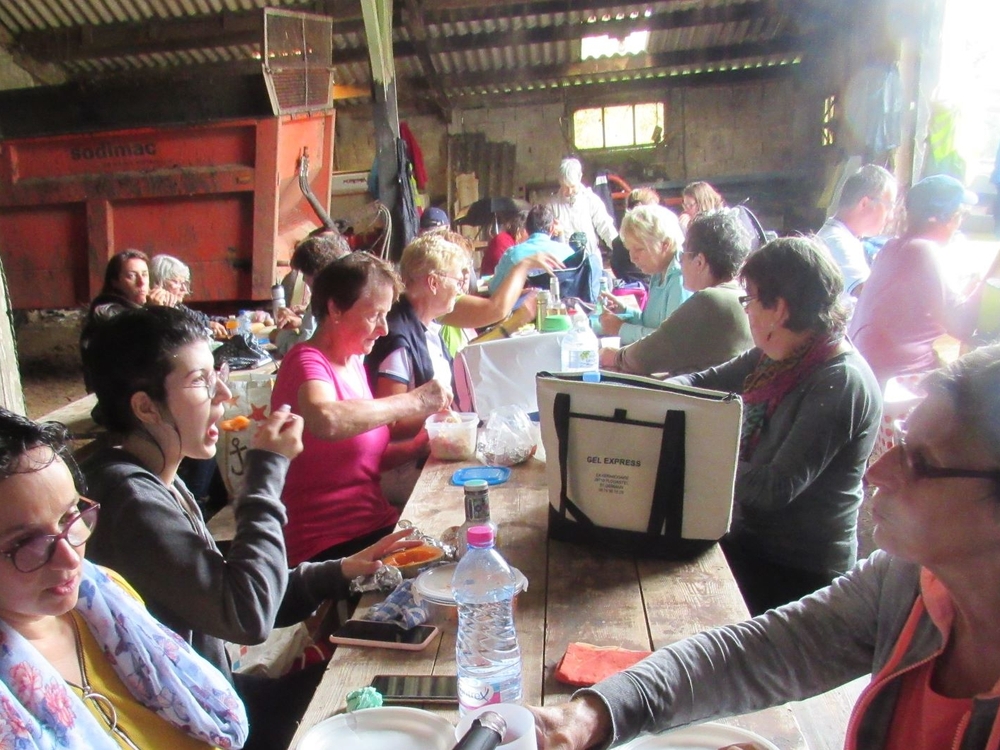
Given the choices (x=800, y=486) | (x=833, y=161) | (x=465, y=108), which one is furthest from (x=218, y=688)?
(x=465, y=108)

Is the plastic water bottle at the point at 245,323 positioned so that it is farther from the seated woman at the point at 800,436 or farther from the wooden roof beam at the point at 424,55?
the wooden roof beam at the point at 424,55

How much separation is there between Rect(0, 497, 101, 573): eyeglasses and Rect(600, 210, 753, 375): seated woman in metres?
2.53

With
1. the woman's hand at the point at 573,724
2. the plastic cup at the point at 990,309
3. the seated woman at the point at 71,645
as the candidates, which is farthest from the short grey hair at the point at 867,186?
the seated woman at the point at 71,645

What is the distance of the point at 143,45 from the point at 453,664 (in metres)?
11.0

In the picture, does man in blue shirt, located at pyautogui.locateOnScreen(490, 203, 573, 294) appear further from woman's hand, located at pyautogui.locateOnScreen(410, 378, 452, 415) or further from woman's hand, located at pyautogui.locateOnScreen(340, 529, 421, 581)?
woman's hand, located at pyautogui.locateOnScreen(340, 529, 421, 581)

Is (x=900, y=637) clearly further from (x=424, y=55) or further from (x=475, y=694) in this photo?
(x=424, y=55)

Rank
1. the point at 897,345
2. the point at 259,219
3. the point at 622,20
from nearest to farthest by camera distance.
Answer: the point at 897,345
the point at 259,219
the point at 622,20

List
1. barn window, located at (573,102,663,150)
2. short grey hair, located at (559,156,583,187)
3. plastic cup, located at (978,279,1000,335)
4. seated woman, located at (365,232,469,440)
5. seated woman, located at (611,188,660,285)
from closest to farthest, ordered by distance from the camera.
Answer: seated woman, located at (365,232,469,440) < plastic cup, located at (978,279,1000,335) < seated woman, located at (611,188,660,285) < short grey hair, located at (559,156,583,187) < barn window, located at (573,102,663,150)

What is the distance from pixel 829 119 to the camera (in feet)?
37.4

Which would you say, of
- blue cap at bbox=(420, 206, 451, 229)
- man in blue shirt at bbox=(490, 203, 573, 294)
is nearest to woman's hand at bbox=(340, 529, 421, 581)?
man in blue shirt at bbox=(490, 203, 573, 294)

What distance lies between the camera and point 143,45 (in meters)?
10.2

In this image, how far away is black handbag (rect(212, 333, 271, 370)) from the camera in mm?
4652

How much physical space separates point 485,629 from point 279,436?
60 centimetres

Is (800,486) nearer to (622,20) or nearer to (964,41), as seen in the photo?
(964,41)
